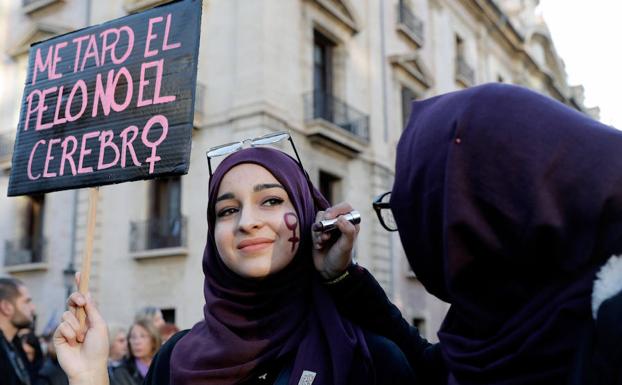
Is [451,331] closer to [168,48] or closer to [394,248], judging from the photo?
[168,48]

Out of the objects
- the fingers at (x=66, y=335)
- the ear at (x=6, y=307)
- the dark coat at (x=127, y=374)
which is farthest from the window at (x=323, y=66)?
the fingers at (x=66, y=335)

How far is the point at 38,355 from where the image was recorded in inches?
229

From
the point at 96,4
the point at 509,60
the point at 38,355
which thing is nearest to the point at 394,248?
the point at 96,4

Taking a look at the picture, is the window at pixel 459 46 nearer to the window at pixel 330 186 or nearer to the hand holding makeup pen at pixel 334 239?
the window at pixel 330 186

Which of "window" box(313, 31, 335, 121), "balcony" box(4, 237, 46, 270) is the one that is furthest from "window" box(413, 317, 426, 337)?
"balcony" box(4, 237, 46, 270)

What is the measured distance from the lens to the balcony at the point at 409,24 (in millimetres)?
14510

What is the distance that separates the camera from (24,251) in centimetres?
1254

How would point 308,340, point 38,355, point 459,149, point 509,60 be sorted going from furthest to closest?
1. point 509,60
2. point 38,355
3. point 308,340
4. point 459,149

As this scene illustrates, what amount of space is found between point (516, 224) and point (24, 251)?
516 inches

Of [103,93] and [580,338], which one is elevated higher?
[103,93]

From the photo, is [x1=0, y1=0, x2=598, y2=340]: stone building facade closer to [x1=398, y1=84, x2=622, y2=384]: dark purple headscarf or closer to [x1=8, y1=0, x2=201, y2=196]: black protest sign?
[x1=8, y1=0, x2=201, y2=196]: black protest sign

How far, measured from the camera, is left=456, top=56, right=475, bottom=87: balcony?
56.4ft

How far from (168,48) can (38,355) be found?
446 cm

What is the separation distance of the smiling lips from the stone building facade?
26.8 ft
